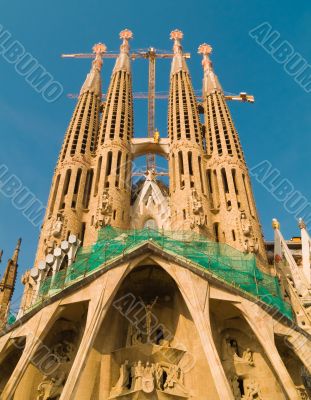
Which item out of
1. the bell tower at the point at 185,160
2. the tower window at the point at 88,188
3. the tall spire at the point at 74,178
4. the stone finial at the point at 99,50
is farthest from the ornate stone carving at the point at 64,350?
the stone finial at the point at 99,50

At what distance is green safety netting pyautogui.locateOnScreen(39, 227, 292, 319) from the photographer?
778 inches

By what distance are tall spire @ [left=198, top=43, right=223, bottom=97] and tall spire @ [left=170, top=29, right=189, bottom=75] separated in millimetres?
1993

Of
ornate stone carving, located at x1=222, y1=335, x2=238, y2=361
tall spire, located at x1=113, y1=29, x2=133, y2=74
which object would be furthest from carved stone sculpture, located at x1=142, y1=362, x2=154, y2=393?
tall spire, located at x1=113, y1=29, x2=133, y2=74

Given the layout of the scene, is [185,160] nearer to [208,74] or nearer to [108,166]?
[108,166]

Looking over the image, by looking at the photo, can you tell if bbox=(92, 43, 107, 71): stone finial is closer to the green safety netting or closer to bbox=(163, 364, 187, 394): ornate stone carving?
the green safety netting

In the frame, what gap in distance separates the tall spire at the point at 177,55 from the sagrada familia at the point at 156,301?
41.4 feet

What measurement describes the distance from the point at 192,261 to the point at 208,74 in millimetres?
22781

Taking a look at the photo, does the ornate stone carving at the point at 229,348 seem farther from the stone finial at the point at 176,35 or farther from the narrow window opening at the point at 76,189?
the stone finial at the point at 176,35

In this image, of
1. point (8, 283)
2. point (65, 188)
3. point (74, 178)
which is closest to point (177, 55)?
point (74, 178)

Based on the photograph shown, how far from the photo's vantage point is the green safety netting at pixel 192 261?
64.8ft

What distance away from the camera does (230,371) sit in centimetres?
1905

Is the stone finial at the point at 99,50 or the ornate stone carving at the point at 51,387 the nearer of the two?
the ornate stone carving at the point at 51,387

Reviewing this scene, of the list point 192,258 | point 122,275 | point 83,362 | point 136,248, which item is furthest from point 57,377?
point 192,258

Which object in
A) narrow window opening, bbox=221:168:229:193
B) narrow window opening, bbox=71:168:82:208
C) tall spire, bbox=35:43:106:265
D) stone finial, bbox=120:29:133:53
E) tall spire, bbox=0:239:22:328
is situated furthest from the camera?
stone finial, bbox=120:29:133:53
